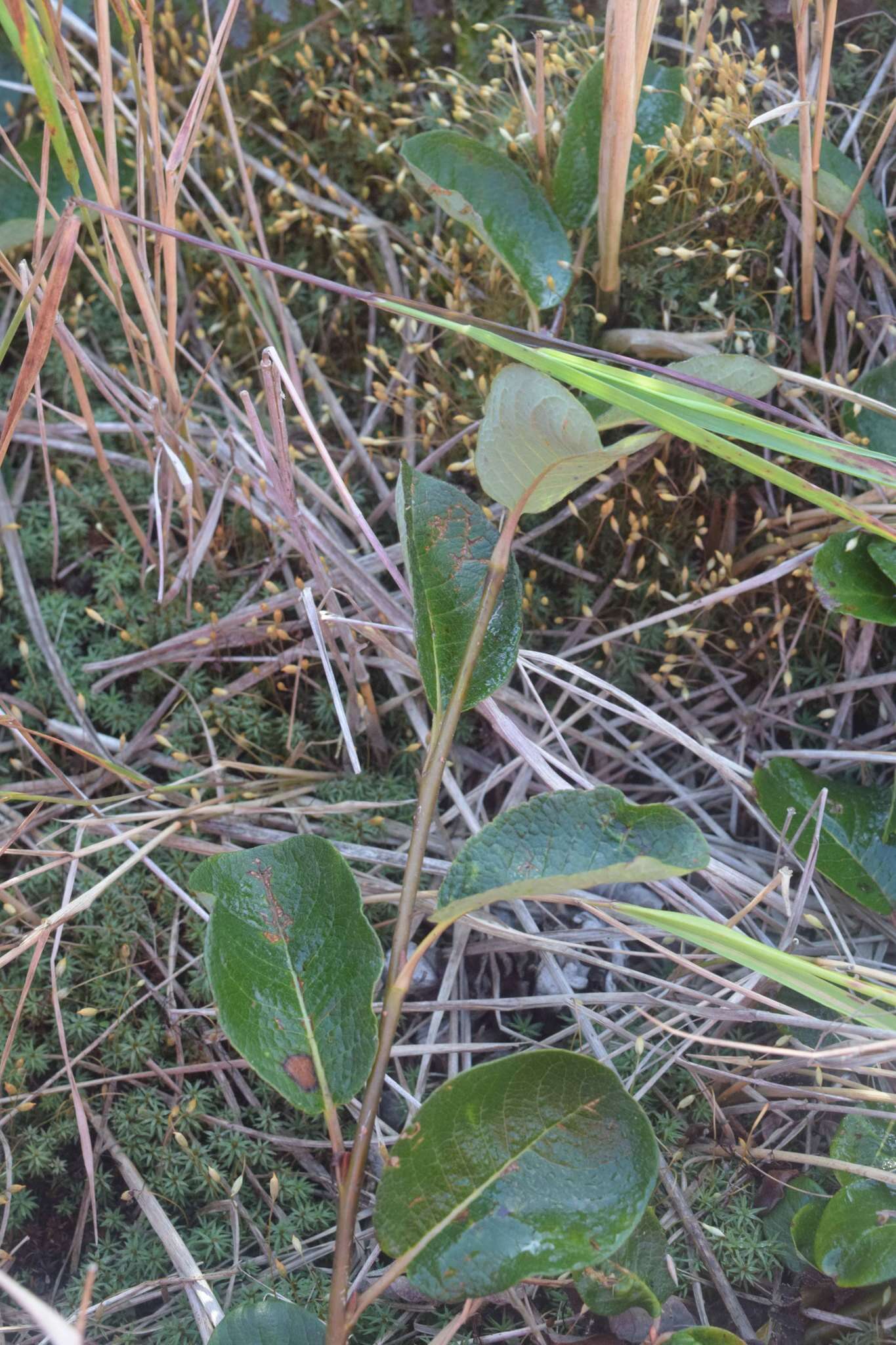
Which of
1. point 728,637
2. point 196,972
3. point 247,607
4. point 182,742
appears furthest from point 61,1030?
point 728,637

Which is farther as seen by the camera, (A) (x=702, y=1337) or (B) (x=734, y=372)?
(B) (x=734, y=372)

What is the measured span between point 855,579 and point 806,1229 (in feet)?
2.58

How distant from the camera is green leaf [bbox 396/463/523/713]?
1.21 m

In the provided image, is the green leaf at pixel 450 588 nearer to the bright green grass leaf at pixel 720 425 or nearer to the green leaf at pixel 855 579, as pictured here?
the bright green grass leaf at pixel 720 425

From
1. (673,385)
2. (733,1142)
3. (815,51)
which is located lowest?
(733,1142)

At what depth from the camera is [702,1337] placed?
3.37ft

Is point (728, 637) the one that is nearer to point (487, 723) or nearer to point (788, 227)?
point (487, 723)

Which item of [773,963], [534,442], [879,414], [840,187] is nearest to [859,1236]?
[773,963]

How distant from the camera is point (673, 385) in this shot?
117 centimetres

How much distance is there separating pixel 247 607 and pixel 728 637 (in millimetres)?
729

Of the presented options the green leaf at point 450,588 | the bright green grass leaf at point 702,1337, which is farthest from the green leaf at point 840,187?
the bright green grass leaf at point 702,1337

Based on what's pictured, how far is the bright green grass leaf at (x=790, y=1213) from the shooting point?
46.3 inches

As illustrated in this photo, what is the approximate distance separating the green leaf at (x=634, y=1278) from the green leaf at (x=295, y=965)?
317mm

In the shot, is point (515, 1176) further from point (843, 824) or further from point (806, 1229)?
point (843, 824)
